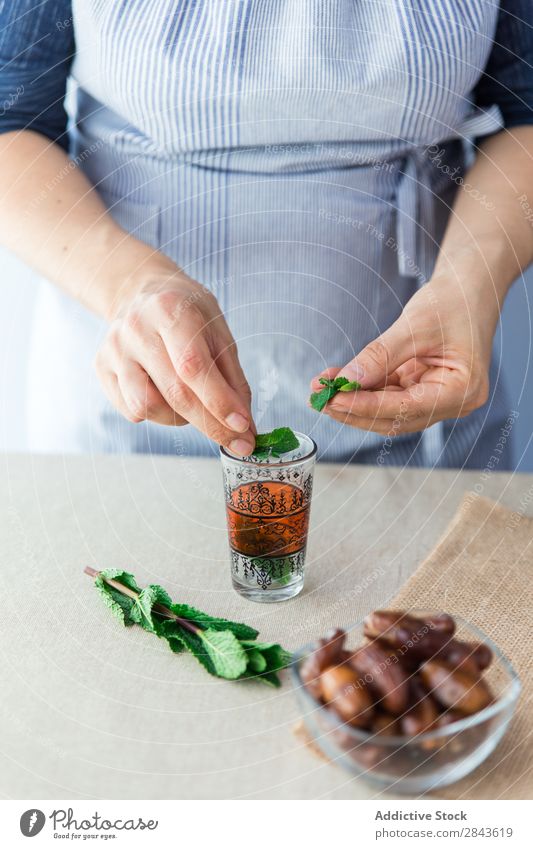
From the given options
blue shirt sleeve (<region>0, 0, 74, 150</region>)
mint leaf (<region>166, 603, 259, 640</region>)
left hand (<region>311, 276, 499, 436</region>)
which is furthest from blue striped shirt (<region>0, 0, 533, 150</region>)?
mint leaf (<region>166, 603, 259, 640</region>)

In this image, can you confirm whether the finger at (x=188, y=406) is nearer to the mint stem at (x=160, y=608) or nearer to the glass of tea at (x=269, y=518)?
the glass of tea at (x=269, y=518)

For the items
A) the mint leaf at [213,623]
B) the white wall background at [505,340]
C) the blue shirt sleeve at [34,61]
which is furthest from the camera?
the white wall background at [505,340]

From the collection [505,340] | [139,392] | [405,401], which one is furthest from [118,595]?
[505,340]

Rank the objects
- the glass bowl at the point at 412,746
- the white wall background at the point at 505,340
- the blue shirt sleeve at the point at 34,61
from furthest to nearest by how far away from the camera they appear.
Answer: the white wall background at the point at 505,340
the blue shirt sleeve at the point at 34,61
the glass bowl at the point at 412,746

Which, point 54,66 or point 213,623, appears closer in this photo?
point 213,623

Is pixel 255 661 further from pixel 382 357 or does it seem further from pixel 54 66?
pixel 54 66

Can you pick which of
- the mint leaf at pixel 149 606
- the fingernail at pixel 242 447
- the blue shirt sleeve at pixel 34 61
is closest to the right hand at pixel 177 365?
the fingernail at pixel 242 447
